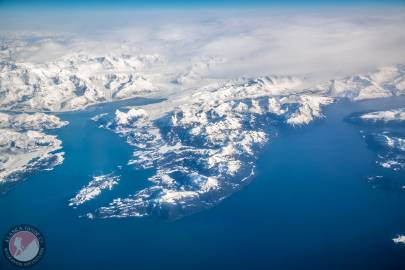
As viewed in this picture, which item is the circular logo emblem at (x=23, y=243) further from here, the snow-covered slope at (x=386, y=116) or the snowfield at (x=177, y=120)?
the snow-covered slope at (x=386, y=116)

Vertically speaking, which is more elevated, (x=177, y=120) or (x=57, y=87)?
(x=57, y=87)

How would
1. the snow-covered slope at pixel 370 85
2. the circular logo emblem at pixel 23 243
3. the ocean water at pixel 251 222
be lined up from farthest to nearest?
the snow-covered slope at pixel 370 85, the ocean water at pixel 251 222, the circular logo emblem at pixel 23 243

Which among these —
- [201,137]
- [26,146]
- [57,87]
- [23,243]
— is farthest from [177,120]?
[23,243]

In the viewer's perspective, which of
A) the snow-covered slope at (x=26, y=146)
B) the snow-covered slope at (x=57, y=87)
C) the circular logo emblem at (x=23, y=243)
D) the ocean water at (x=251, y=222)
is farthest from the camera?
the snow-covered slope at (x=57, y=87)

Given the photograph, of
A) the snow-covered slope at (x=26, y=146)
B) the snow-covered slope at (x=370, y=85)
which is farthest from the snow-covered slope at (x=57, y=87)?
the snow-covered slope at (x=370, y=85)

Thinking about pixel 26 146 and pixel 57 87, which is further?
pixel 57 87

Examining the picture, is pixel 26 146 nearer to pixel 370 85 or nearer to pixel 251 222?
pixel 251 222

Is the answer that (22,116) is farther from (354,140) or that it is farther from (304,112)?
(354,140)

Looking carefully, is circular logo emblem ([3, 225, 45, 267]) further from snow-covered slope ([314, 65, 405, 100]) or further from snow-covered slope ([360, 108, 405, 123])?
snow-covered slope ([314, 65, 405, 100])
